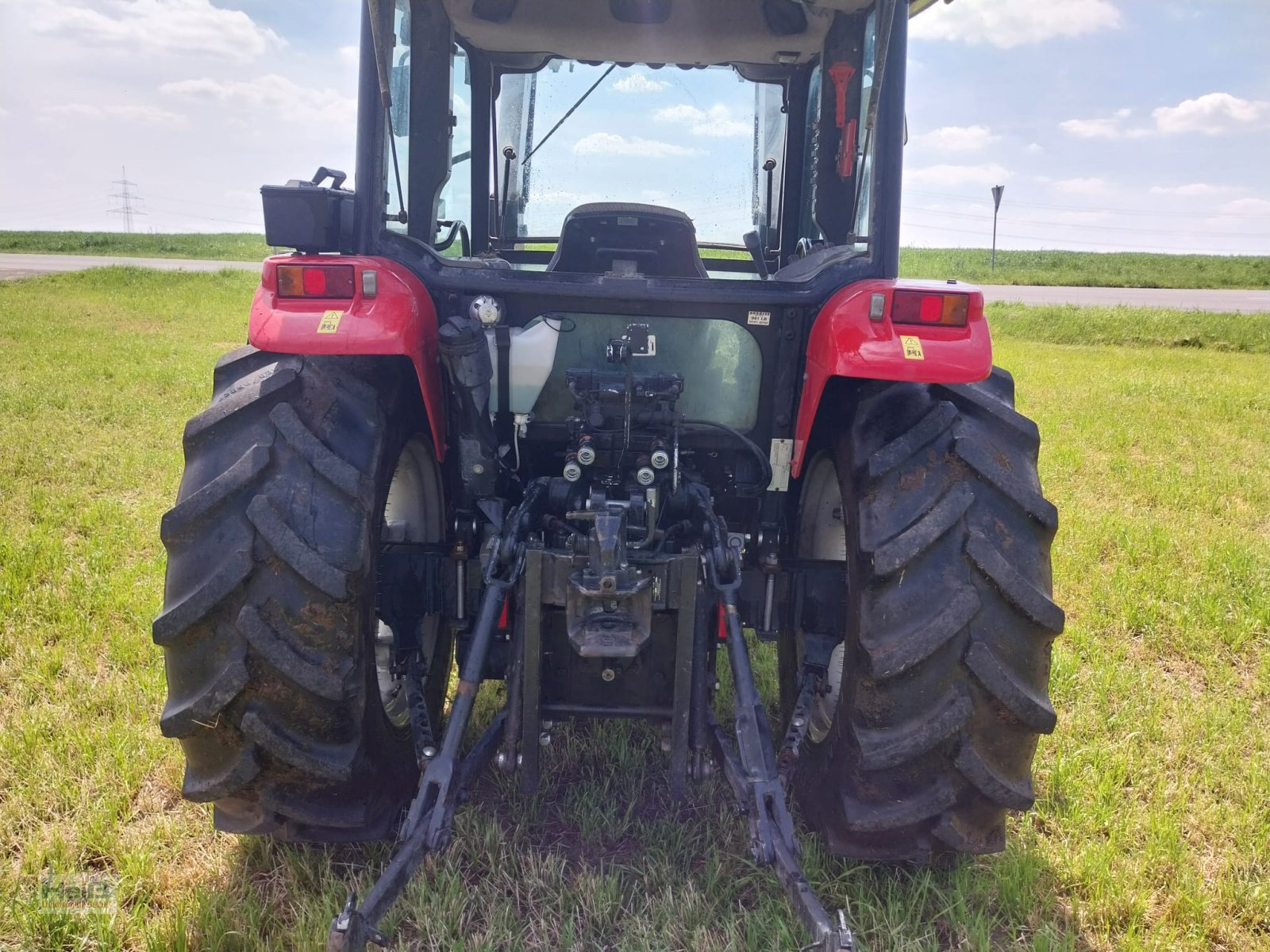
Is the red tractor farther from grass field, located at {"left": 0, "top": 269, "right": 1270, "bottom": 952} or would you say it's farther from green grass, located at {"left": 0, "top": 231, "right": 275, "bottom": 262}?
green grass, located at {"left": 0, "top": 231, "right": 275, "bottom": 262}

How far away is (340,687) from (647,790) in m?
1.08

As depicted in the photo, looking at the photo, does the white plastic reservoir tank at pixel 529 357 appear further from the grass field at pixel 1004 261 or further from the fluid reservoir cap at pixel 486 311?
the grass field at pixel 1004 261

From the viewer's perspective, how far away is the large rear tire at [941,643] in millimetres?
1999

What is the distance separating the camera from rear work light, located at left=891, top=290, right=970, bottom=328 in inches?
85.7

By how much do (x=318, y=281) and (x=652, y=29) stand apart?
4.84ft

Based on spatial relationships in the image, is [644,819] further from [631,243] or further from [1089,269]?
[1089,269]

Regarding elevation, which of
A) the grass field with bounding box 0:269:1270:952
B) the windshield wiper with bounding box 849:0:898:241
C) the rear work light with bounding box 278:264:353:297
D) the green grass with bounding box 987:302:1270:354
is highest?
the windshield wiper with bounding box 849:0:898:241

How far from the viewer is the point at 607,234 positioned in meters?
2.92

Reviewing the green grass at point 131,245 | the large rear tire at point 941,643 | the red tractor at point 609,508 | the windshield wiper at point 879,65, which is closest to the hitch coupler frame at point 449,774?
the red tractor at point 609,508

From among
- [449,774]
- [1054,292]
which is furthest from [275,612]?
[1054,292]

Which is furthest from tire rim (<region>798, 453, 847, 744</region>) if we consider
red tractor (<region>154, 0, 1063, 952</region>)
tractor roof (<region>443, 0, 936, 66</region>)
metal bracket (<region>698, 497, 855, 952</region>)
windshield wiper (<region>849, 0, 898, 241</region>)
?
tractor roof (<region>443, 0, 936, 66</region>)

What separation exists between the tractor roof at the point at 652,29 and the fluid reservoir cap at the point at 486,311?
1146 millimetres

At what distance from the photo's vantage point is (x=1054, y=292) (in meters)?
23.9

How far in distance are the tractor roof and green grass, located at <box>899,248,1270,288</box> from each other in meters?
21.5
